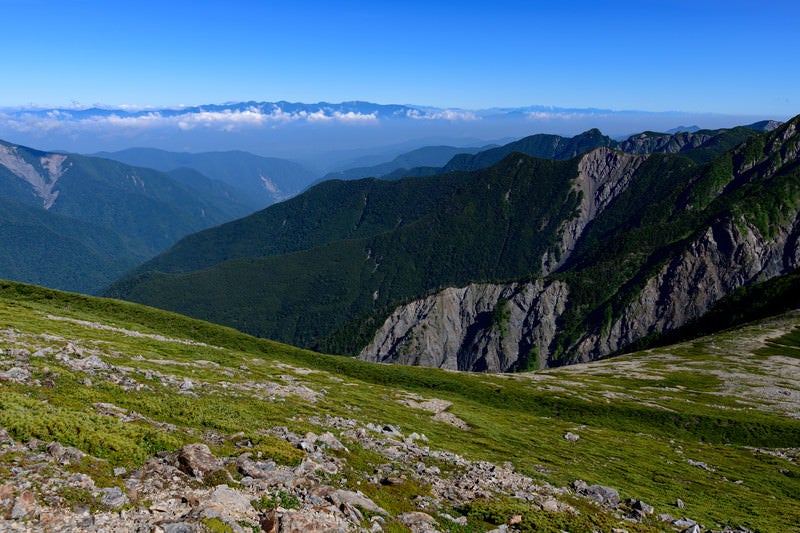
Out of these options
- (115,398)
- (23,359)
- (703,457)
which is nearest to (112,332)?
(23,359)

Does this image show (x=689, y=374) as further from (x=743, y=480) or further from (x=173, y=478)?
(x=173, y=478)

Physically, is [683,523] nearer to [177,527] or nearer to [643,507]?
[643,507]

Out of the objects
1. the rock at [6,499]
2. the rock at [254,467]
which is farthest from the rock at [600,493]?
the rock at [6,499]

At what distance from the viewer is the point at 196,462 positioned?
22781mm

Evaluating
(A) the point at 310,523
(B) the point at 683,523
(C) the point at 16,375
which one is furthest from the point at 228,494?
(B) the point at 683,523

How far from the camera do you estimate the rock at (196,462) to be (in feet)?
73.3

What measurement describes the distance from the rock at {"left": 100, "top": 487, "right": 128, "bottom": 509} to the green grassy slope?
2.40m

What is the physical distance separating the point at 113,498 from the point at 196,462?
450 centimetres

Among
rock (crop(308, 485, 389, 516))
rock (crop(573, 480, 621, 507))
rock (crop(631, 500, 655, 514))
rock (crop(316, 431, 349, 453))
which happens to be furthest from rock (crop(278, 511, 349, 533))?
rock (crop(631, 500, 655, 514))

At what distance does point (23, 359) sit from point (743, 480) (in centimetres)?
7198

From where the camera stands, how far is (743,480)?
172 feet

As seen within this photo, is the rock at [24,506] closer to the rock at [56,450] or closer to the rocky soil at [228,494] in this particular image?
the rocky soil at [228,494]

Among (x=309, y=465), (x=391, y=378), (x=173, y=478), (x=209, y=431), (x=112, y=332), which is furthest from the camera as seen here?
(x=391, y=378)

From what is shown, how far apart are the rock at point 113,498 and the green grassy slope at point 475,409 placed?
2398mm
